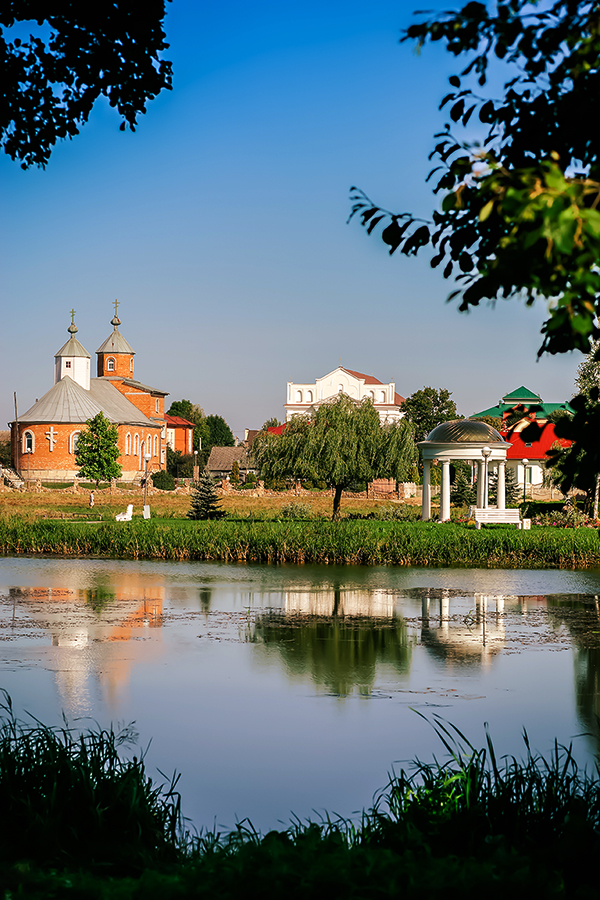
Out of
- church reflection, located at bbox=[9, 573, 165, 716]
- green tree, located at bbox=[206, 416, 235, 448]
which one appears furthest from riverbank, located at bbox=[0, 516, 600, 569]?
green tree, located at bbox=[206, 416, 235, 448]

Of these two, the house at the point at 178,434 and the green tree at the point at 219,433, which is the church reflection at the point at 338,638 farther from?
the green tree at the point at 219,433

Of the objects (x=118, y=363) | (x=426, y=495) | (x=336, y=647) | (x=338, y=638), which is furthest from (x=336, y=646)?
(x=118, y=363)

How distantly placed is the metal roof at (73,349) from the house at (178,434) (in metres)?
26.2

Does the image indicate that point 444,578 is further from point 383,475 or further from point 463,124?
point 463,124

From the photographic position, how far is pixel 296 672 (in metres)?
11.1

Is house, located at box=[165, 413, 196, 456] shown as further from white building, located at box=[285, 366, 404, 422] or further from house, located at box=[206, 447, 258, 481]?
white building, located at box=[285, 366, 404, 422]

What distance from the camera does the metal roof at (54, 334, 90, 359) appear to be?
253 ft

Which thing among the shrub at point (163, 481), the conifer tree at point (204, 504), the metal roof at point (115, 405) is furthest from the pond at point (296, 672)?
the metal roof at point (115, 405)

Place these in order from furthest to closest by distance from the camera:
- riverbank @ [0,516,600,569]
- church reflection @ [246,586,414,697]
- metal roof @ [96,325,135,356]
→ metal roof @ [96,325,135,356] < riverbank @ [0,516,600,569] < church reflection @ [246,586,414,697]

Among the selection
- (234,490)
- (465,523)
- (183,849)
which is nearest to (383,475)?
(465,523)

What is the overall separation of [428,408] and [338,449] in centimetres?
4541

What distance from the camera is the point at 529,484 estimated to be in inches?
2160

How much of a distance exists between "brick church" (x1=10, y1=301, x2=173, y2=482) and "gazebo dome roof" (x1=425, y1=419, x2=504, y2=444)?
41.6m

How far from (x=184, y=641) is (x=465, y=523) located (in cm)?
1893
